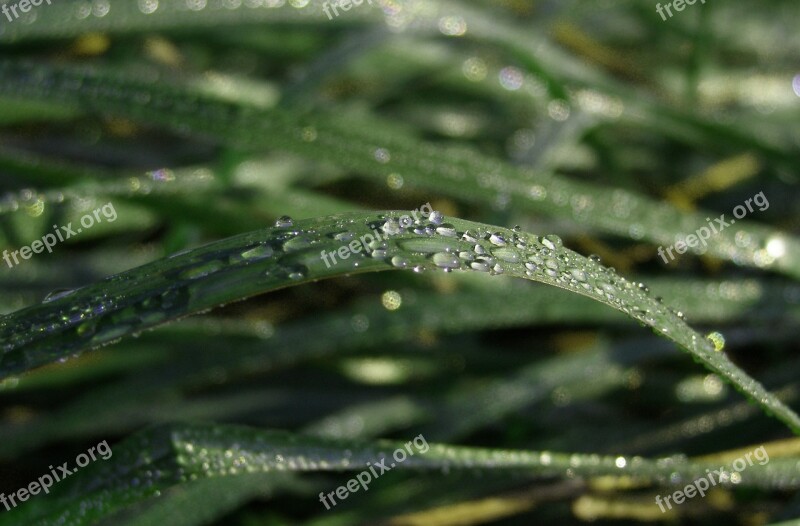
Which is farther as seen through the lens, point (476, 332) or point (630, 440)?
point (476, 332)

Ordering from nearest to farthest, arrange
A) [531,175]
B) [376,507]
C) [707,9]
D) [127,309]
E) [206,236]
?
[127,309] < [376,507] < [531,175] < [206,236] < [707,9]

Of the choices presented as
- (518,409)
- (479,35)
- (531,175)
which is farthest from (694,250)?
(479,35)

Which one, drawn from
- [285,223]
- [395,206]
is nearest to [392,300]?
[395,206]

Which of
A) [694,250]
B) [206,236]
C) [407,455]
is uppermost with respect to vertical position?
[206,236]

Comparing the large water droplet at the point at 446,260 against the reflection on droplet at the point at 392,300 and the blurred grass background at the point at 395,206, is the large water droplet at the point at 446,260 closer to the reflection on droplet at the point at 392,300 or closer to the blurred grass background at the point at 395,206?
the blurred grass background at the point at 395,206

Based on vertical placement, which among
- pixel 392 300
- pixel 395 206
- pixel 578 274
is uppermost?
pixel 395 206

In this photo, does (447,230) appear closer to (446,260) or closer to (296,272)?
(446,260)

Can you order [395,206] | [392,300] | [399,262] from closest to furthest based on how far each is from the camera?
[399,262] < [392,300] < [395,206]

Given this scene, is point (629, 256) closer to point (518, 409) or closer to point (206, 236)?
point (518, 409)

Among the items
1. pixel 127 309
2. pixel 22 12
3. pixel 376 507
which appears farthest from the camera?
pixel 22 12
